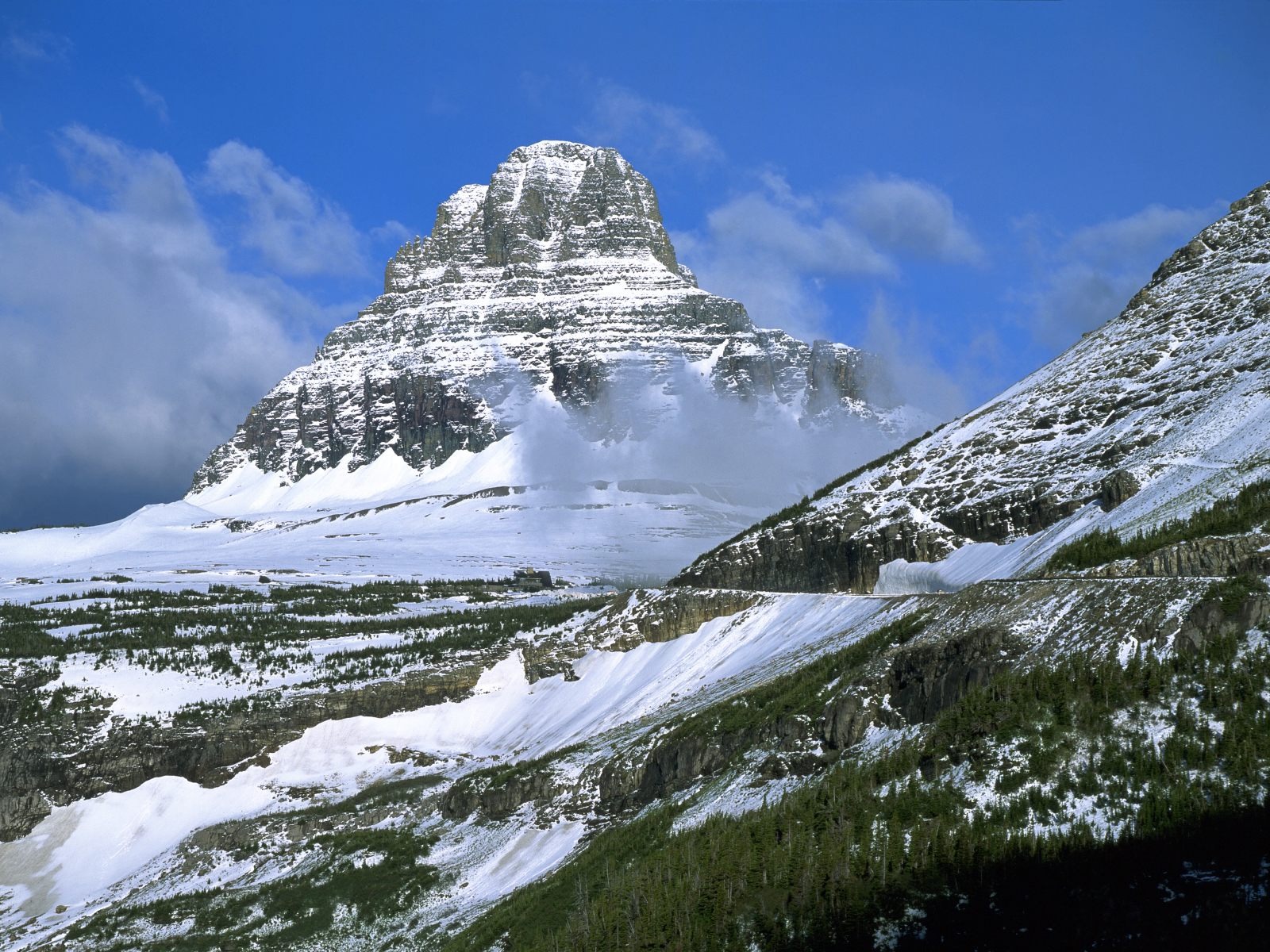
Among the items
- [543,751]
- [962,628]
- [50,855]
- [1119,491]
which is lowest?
[50,855]

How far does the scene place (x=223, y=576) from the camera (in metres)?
144

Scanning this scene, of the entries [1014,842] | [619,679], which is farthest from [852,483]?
[1014,842]

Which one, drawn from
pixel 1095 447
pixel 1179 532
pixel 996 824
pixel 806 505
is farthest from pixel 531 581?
pixel 996 824

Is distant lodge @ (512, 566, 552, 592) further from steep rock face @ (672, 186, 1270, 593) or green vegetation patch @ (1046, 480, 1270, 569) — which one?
green vegetation patch @ (1046, 480, 1270, 569)

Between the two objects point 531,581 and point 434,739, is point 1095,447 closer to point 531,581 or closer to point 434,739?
point 434,739

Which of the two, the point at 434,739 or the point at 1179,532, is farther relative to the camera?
the point at 434,739

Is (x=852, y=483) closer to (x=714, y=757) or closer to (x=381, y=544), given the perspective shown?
(x=714, y=757)

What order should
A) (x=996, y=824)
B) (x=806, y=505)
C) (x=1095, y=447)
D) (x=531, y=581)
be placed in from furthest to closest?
1. (x=531, y=581)
2. (x=806, y=505)
3. (x=1095, y=447)
4. (x=996, y=824)

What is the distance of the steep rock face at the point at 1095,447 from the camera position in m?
39.2

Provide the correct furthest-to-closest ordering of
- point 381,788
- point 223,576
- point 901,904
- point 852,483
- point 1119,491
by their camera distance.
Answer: point 223,576
point 852,483
point 381,788
point 1119,491
point 901,904

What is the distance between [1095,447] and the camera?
4606cm

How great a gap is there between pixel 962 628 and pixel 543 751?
2462cm

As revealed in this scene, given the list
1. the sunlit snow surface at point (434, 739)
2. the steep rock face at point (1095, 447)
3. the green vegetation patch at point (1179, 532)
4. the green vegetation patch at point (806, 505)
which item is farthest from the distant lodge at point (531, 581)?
the green vegetation patch at point (1179, 532)

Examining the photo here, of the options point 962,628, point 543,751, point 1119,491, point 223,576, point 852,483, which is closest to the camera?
point 962,628
